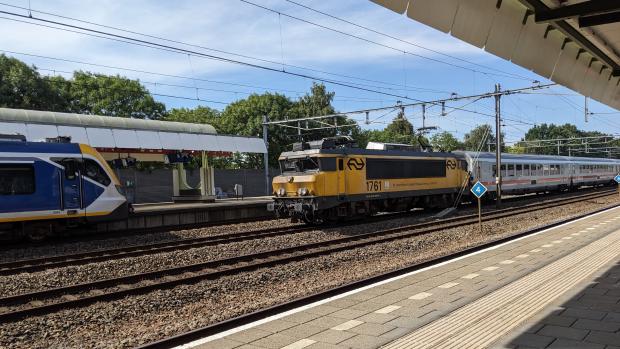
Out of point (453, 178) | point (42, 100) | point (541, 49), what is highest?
point (42, 100)

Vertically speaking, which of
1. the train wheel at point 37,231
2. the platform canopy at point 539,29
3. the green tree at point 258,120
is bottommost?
the train wheel at point 37,231

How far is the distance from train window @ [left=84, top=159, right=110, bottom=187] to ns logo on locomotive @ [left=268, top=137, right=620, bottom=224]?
6153 millimetres

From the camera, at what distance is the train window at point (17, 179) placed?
555 inches

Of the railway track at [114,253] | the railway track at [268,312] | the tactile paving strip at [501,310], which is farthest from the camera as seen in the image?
the railway track at [114,253]

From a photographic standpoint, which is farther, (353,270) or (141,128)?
(141,128)

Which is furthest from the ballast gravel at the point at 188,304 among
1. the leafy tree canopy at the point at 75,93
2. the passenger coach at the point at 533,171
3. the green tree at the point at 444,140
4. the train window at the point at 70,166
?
the green tree at the point at 444,140

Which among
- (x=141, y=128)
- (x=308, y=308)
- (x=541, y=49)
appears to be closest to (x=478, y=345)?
(x=308, y=308)

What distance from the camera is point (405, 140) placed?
71.9 meters

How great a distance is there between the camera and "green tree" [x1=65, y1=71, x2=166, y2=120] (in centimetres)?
4297

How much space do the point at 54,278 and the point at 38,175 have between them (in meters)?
5.59

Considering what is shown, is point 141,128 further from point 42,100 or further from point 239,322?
point 239,322

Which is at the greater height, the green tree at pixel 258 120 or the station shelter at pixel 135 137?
the green tree at pixel 258 120

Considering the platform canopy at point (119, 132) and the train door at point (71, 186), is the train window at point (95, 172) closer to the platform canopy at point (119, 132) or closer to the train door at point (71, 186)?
the train door at point (71, 186)

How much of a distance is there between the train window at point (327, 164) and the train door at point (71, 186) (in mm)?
8165
